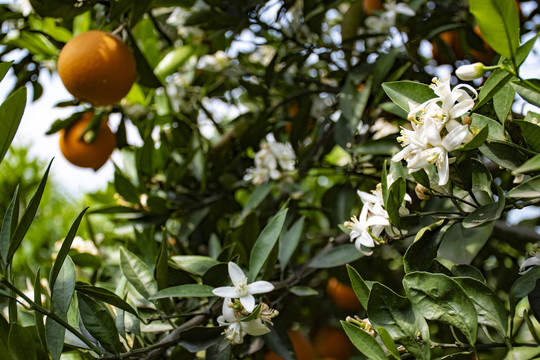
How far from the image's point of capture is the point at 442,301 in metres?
0.61

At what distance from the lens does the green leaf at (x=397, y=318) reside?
63cm

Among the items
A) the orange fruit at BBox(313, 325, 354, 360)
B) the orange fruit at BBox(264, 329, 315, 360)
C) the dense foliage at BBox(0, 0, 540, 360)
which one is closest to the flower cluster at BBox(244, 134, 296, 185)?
the dense foliage at BBox(0, 0, 540, 360)

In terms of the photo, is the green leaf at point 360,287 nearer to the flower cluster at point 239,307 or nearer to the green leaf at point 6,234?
the flower cluster at point 239,307

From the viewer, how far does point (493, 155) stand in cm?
65

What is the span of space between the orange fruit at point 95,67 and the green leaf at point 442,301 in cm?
76

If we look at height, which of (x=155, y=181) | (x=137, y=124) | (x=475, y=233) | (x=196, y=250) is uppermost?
(x=475, y=233)

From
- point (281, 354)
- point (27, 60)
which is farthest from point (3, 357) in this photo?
point (27, 60)

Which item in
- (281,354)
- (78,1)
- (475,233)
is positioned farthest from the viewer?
(78,1)

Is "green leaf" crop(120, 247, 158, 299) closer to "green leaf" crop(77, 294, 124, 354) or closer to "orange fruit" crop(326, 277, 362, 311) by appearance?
"green leaf" crop(77, 294, 124, 354)

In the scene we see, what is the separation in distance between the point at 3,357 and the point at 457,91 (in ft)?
2.13

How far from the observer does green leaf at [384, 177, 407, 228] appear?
2.21 ft

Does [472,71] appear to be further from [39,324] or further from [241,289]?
[39,324]

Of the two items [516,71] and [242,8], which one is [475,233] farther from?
[242,8]

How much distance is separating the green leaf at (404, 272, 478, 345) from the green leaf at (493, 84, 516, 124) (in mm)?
209
